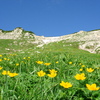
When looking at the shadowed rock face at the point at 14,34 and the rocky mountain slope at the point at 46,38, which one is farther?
the shadowed rock face at the point at 14,34

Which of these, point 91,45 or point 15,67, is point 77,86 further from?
point 91,45

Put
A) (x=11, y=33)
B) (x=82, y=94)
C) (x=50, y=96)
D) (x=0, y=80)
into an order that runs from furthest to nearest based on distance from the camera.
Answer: (x=11, y=33), (x=0, y=80), (x=82, y=94), (x=50, y=96)

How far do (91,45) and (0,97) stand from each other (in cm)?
4950

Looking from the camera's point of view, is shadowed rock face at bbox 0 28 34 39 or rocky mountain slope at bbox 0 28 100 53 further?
shadowed rock face at bbox 0 28 34 39

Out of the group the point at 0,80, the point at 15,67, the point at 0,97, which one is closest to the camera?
the point at 0,97

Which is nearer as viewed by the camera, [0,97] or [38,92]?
[0,97]

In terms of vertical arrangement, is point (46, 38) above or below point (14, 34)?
below

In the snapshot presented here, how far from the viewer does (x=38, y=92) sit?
9.02 feet

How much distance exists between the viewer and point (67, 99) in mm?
Answer: 2619

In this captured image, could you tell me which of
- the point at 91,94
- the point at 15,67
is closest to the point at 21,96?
the point at 91,94

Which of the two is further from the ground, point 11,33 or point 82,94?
point 11,33

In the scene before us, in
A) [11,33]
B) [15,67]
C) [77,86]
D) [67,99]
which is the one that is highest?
[11,33]

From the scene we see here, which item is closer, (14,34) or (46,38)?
(14,34)

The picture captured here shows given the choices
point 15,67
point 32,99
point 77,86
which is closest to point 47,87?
point 32,99
